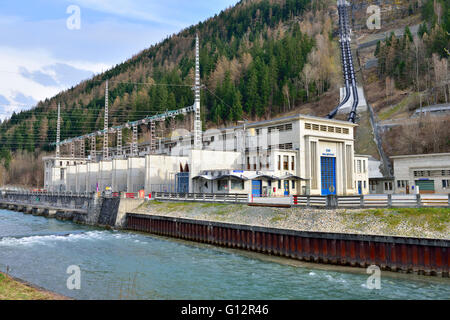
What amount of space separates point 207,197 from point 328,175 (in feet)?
80.0

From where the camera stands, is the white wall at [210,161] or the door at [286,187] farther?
the white wall at [210,161]

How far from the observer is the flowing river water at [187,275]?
61.8 feet

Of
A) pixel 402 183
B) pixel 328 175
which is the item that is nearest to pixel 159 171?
pixel 328 175

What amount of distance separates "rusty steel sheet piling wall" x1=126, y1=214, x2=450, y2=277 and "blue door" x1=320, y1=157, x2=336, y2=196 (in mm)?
28103

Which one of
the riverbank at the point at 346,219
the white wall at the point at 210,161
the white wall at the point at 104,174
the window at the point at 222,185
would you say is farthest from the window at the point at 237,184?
the white wall at the point at 104,174

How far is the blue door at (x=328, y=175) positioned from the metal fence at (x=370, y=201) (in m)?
26.3

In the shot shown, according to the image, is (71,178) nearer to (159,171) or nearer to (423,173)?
(159,171)

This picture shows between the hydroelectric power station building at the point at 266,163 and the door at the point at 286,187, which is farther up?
the hydroelectric power station building at the point at 266,163

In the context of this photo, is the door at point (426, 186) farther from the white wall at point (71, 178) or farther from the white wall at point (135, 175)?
the white wall at point (71, 178)

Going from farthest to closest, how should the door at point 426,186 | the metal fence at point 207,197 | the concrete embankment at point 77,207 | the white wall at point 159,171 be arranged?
the white wall at point 159,171 → the door at point 426,186 → the concrete embankment at point 77,207 → the metal fence at point 207,197

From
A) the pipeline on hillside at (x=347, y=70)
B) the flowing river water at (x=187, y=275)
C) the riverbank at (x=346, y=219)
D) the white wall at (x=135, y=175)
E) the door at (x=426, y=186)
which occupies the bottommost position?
the flowing river water at (x=187, y=275)

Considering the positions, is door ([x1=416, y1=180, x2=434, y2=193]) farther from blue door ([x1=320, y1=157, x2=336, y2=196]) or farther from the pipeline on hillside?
the pipeline on hillside

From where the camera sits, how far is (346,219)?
87.4 feet
